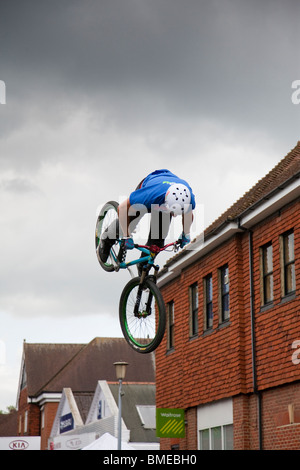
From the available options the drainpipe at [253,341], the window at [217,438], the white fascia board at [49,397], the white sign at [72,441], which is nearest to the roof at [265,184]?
the drainpipe at [253,341]

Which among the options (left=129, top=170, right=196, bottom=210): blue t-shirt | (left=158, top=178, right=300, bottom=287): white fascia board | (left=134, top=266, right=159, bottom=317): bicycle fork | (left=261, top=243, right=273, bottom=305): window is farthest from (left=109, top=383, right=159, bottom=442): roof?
(left=129, top=170, right=196, bottom=210): blue t-shirt

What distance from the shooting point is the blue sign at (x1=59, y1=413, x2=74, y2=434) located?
47.3m

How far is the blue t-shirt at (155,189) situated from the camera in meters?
9.39

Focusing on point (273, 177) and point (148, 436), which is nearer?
point (273, 177)

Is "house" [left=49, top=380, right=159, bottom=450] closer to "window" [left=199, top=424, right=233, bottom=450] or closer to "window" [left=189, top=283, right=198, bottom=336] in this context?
"window" [left=199, top=424, right=233, bottom=450]

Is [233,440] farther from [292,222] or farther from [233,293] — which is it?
[292,222]

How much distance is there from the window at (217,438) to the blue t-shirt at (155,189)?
15.0 meters

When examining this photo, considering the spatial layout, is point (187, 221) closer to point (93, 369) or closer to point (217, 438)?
point (217, 438)

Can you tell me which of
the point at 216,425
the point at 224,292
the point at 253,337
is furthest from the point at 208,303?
the point at 216,425

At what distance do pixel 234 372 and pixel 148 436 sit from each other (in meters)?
17.6

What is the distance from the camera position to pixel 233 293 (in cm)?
2352

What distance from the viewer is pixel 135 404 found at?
137ft
